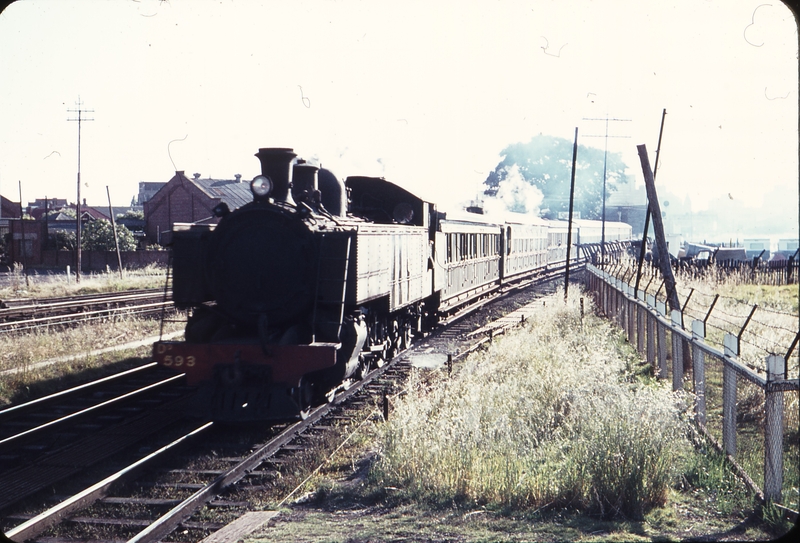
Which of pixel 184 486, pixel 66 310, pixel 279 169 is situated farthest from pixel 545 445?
pixel 66 310

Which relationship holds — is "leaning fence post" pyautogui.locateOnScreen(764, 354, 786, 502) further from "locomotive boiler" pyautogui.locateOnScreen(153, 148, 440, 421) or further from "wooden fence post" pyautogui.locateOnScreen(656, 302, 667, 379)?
"locomotive boiler" pyautogui.locateOnScreen(153, 148, 440, 421)

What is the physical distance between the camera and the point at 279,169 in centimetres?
833

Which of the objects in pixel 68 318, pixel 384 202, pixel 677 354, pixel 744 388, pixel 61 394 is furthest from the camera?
pixel 68 318

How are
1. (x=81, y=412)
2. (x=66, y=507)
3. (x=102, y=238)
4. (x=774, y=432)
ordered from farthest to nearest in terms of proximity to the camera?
(x=102, y=238) → (x=81, y=412) → (x=66, y=507) → (x=774, y=432)

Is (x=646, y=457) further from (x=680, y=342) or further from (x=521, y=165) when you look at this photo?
(x=521, y=165)

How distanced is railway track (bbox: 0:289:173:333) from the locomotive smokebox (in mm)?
5546

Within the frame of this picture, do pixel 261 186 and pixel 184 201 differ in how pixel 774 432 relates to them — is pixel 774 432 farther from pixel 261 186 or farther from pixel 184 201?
pixel 184 201

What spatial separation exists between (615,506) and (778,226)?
79.4m

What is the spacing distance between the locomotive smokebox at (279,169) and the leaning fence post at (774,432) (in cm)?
548

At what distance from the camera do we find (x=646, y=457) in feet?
17.6

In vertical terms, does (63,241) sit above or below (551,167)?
below

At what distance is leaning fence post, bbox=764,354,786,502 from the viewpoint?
15.5ft

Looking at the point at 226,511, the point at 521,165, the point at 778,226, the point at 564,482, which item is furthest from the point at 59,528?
the point at 778,226

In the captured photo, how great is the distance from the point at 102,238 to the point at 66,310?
81.2 ft
